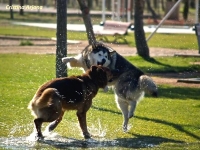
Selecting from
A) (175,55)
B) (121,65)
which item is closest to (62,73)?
(121,65)

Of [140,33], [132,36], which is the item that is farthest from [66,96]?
[132,36]

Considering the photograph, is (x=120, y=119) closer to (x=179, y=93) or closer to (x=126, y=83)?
(x=126, y=83)

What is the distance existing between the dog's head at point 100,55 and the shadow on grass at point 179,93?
3465 millimetres

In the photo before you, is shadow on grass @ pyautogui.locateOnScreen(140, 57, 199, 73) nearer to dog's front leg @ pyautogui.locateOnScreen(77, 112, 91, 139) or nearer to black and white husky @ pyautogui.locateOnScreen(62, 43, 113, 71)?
black and white husky @ pyautogui.locateOnScreen(62, 43, 113, 71)

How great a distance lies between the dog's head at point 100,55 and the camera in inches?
515

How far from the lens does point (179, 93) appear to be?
17.0 meters

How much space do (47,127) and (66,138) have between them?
446mm

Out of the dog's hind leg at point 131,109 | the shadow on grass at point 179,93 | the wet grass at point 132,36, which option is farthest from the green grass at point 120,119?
the wet grass at point 132,36

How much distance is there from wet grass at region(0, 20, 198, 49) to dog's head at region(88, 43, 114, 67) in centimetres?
1767

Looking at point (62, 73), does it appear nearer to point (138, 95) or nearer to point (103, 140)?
point (138, 95)

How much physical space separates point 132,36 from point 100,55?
2548 centimetres

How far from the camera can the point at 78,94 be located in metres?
11.0

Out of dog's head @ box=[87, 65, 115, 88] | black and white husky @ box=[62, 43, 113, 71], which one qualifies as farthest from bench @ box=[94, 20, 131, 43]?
dog's head @ box=[87, 65, 115, 88]

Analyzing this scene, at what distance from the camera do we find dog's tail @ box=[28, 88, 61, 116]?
10.4 metres
